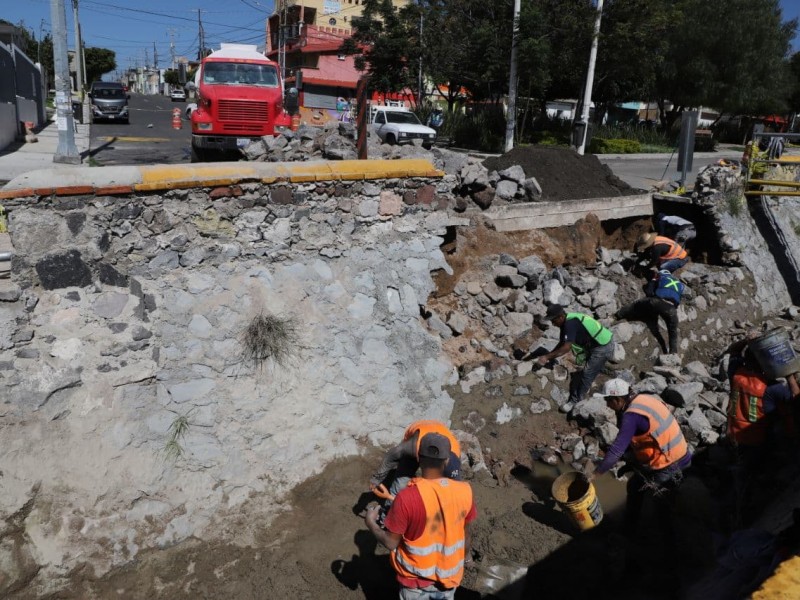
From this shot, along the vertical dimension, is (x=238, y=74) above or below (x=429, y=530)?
above

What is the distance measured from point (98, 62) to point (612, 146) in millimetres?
61166

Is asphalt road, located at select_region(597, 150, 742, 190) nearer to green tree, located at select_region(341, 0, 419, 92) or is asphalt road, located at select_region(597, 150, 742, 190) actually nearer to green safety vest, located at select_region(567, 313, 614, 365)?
green safety vest, located at select_region(567, 313, 614, 365)

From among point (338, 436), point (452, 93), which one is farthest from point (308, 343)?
point (452, 93)

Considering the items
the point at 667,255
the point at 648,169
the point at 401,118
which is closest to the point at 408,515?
the point at 667,255

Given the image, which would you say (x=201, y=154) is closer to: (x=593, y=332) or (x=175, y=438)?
(x=175, y=438)

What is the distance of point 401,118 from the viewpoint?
21406mm

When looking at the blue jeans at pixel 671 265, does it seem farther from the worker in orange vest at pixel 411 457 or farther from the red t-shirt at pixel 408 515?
the red t-shirt at pixel 408 515

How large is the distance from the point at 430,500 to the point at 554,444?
11.7 feet

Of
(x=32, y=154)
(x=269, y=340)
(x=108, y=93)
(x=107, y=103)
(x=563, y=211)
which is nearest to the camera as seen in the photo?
(x=269, y=340)

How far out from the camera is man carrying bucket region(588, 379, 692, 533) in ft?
15.3

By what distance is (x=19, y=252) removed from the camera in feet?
15.0

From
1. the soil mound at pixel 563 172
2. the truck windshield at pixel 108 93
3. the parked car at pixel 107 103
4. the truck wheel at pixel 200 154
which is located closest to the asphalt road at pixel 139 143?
the parked car at pixel 107 103

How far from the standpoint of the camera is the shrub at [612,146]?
25875 mm

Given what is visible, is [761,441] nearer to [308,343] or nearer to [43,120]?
[308,343]
